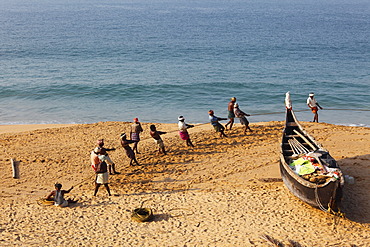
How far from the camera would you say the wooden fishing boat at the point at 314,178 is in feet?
→ 32.0

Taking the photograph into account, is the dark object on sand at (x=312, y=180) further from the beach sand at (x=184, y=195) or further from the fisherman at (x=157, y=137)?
the fisherman at (x=157, y=137)

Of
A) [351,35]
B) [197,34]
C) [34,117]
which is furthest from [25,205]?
[351,35]

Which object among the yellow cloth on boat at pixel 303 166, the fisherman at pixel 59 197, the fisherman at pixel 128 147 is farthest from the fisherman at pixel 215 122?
the fisherman at pixel 59 197

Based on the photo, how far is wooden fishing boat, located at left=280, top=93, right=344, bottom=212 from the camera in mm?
9750

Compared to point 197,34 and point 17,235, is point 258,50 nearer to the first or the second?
point 197,34

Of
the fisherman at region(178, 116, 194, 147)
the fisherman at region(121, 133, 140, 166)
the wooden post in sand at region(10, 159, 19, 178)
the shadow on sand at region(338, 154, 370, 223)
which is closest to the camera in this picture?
the shadow on sand at region(338, 154, 370, 223)

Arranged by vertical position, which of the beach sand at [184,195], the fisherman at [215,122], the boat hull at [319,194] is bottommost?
the beach sand at [184,195]

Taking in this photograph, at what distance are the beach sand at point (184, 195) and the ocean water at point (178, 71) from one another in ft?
22.9

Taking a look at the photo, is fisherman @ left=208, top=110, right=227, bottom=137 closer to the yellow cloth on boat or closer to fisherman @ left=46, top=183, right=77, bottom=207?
the yellow cloth on boat

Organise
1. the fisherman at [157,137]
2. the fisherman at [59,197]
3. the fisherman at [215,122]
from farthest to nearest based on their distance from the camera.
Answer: the fisherman at [215,122] → the fisherman at [157,137] → the fisherman at [59,197]

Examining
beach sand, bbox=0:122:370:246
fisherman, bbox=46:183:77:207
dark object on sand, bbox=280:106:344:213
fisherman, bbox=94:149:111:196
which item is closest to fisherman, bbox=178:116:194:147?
beach sand, bbox=0:122:370:246

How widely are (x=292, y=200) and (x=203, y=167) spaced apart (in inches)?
134

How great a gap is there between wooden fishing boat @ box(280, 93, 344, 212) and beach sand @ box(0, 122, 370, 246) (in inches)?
19.1

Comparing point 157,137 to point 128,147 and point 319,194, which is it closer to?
point 128,147
